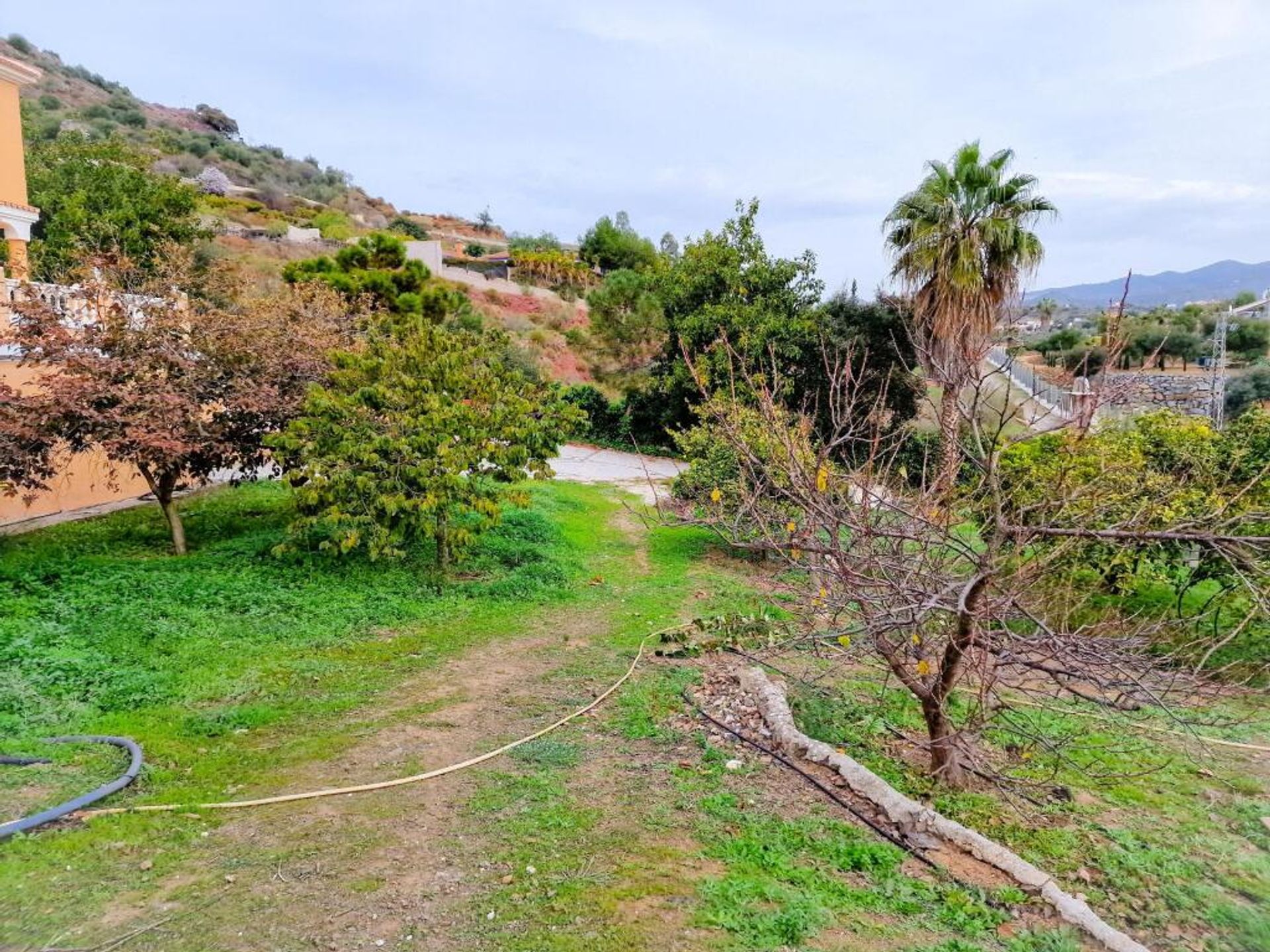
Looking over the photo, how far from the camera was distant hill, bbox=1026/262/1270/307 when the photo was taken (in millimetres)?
5266

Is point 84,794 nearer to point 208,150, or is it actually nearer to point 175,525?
point 175,525

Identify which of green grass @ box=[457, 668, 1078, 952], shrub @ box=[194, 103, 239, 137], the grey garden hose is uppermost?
shrub @ box=[194, 103, 239, 137]

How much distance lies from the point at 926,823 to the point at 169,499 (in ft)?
28.6

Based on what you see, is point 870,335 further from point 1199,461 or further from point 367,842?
point 367,842

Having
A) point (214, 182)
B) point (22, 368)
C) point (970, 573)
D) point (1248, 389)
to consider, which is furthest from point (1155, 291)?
point (214, 182)

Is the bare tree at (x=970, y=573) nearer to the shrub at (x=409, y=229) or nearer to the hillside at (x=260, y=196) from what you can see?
the hillside at (x=260, y=196)

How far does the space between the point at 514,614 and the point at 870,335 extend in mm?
13005

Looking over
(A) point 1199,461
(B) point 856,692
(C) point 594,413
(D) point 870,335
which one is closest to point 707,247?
(D) point 870,335

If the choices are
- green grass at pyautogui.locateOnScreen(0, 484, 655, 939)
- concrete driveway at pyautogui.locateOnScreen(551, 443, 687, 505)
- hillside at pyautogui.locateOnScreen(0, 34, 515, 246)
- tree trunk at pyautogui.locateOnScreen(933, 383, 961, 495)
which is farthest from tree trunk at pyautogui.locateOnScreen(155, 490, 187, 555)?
hillside at pyautogui.locateOnScreen(0, 34, 515, 246)

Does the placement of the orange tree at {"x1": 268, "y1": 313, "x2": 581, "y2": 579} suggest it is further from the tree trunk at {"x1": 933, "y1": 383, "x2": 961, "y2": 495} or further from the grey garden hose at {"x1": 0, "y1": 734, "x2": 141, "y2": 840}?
the tree trunk at {"x1": 933, "y1": 383, "x2": 961, "y2": 495}

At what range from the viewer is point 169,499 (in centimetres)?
927

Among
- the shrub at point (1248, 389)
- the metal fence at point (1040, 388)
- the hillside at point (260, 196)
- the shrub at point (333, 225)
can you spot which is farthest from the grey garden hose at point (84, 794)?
the shrub at point (333, 225)

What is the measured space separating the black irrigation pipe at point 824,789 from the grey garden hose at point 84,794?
12.5 feet

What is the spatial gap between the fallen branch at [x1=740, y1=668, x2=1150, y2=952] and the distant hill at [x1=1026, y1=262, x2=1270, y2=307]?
117 inches
